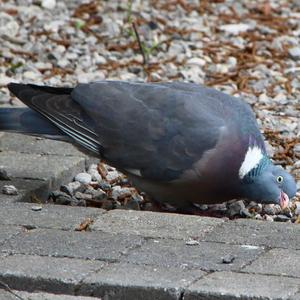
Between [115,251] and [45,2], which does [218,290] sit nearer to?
[115,251]

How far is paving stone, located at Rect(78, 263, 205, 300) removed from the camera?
365cm

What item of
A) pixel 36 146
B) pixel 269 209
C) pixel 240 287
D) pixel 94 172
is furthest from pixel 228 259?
pixel 36 146

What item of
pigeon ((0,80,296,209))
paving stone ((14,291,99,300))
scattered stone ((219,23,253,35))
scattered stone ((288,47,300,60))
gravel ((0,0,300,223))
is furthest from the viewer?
scattered stone ((219,23,253,35))

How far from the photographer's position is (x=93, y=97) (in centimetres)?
501

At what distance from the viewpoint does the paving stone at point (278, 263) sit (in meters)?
3.83

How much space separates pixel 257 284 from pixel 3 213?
1.26 meters

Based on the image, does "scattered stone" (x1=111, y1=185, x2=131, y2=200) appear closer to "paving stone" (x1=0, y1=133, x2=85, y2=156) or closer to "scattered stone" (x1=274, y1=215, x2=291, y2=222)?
"paving stone" (x1=0, y1=133, x2=85, y2=156)

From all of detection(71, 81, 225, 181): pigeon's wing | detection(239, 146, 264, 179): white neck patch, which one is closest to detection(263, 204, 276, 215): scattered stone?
detection(239, 146, 264, 179): white neck patch

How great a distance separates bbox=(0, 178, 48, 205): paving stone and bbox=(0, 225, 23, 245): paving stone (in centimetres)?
41

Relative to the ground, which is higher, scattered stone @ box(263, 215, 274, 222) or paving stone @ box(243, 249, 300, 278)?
paving stone @ box(243, 249, 300, 278)

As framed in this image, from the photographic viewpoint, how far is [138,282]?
3.69 m

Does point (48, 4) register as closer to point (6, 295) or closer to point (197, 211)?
point (197, 211)

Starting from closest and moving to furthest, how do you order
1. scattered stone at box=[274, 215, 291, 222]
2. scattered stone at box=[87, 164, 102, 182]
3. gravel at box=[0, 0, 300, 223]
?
scattered stone at box=[274, 215, 291, 222], scattered stone at box=[87, 164, 102, 182], gravel at box=[0, 0, 300, 223]

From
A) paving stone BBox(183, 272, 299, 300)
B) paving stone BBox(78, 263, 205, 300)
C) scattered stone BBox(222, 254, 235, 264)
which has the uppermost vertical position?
paving stone BBox(183, 272, 299, 300)
